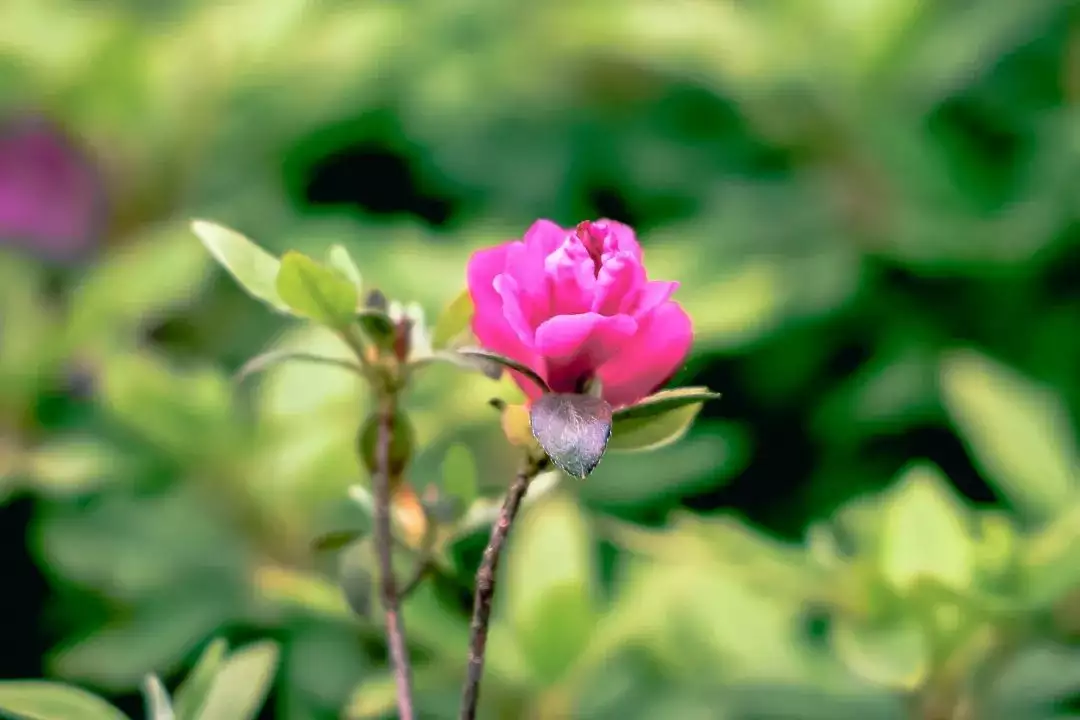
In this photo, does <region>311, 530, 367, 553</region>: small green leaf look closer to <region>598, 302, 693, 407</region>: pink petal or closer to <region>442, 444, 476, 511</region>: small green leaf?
<region>442, 444, 476, 511</region>: small green leaf

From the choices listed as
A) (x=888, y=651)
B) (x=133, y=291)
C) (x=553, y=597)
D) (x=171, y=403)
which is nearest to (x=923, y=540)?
(x=888, y=651)

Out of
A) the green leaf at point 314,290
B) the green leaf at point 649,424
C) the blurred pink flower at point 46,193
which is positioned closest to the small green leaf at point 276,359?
the green leaf at point 314,290

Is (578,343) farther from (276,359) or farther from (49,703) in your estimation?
(49,703)

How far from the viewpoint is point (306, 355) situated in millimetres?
457

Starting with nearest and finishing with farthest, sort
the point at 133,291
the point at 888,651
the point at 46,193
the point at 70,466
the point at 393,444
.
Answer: the point at 393,444 → the point at 888,651 → the point at 70,466 → the point at 133,291 → the point at 46,193

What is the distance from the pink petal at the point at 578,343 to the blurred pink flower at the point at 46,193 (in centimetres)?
93

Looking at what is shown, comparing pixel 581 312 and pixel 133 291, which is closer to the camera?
pixel 581 312

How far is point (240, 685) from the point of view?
548mm

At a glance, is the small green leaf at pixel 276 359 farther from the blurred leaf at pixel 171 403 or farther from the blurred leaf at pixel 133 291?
the blurred leaf at pixel 133 291

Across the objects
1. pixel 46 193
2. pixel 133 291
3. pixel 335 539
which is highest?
pixel 46 193

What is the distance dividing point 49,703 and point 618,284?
12.4 inches

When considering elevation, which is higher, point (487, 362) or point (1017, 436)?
point (1017, 436)

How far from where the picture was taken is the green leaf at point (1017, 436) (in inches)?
37.2

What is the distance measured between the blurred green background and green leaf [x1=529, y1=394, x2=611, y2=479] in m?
0.31
